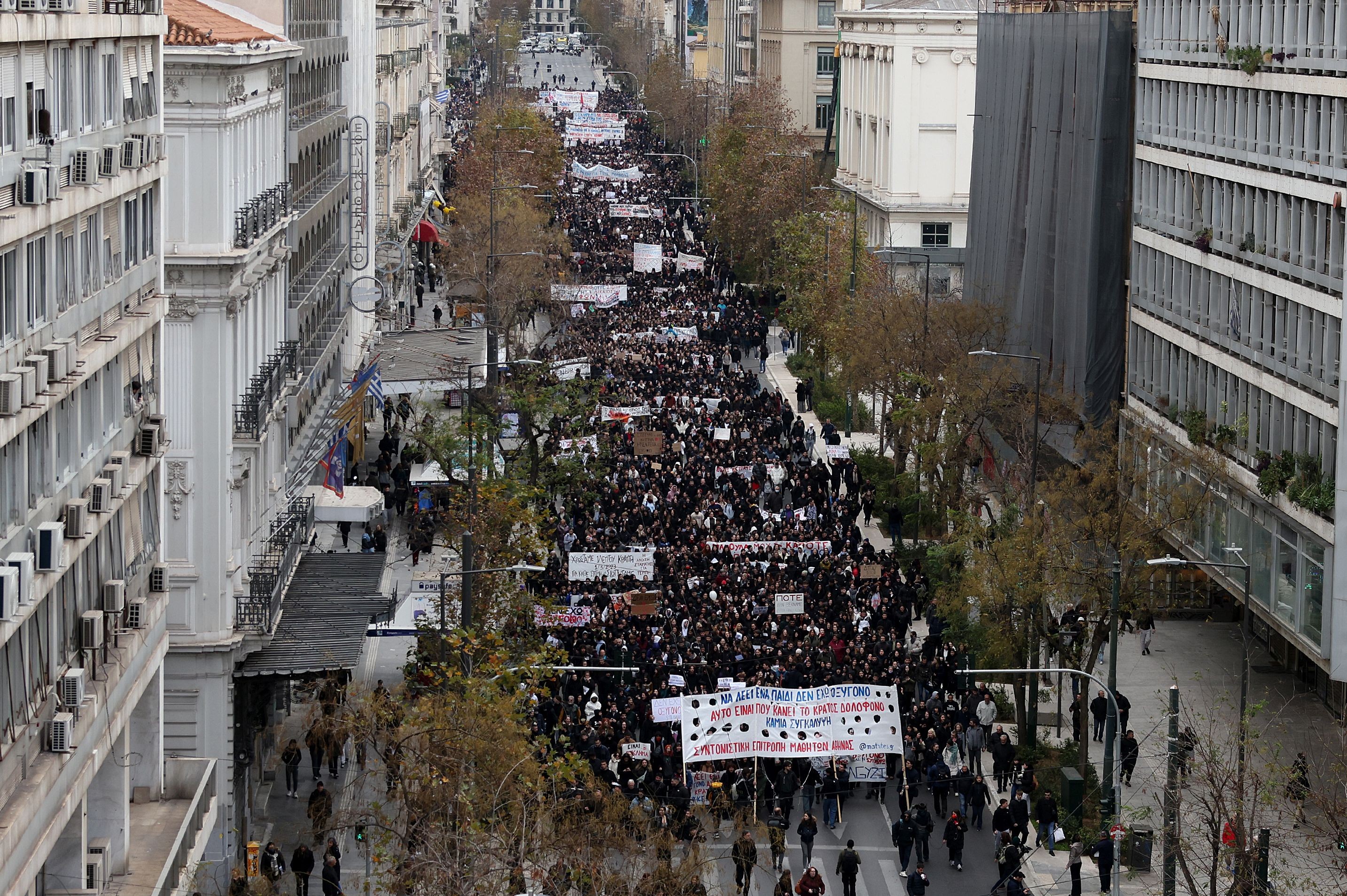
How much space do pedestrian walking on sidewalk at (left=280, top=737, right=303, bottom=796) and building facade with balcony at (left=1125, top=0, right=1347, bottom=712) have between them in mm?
18886

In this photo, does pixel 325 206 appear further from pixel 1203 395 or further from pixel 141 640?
pixel 141 640

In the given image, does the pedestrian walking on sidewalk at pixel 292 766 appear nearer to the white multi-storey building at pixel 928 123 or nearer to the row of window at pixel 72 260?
the row of window at pixel 72 260

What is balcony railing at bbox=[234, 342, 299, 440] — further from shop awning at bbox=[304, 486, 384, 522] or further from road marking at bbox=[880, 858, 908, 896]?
road marking at bbox=[880, 858, 908, 896]

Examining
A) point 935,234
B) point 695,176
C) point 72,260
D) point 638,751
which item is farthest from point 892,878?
point 695,176

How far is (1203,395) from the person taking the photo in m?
50.8

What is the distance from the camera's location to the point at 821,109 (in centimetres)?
13850

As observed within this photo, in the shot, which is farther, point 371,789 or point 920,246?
point 920,246

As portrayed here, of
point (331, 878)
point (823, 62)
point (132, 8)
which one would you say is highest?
point (823, 62)

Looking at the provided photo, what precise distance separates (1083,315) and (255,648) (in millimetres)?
30470

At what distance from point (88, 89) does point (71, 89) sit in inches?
34.4

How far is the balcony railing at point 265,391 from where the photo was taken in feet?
119

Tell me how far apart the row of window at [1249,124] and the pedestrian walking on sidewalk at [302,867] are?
23.5 metres

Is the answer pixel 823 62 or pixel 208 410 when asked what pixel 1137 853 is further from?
pixel 823 62

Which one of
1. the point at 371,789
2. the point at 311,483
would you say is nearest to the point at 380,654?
the point at 311,483
